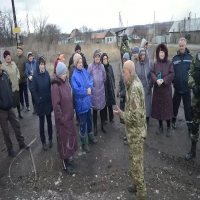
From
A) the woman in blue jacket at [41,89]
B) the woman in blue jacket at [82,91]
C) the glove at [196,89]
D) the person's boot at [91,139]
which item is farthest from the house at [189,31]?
the woman in blue jacket at [41,89]

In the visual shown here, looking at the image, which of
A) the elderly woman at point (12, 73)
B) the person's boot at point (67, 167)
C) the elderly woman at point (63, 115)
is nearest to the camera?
the elderly woman at point (63, 115)

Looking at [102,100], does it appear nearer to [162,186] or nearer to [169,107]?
[169,107]

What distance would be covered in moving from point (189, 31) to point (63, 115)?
53.9m

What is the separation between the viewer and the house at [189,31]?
46.3 metres

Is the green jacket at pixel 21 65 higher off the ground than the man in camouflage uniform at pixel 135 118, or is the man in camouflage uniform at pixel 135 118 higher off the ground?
the green jacket at pixel 21 65

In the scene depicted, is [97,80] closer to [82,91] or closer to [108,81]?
[108,81]

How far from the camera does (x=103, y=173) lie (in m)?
3.77

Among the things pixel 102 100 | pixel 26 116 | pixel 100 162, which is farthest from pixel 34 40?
pixel 100 162

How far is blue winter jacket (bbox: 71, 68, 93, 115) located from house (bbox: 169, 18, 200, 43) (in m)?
46.6

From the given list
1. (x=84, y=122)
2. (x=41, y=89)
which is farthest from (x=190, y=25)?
(x=41, y=89)

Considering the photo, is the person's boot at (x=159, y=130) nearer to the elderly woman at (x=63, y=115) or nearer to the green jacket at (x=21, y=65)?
the elderly woman at (x=63, y=115)

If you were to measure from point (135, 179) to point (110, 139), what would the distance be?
6.70 feet

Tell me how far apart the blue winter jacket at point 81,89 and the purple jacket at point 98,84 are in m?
0.45

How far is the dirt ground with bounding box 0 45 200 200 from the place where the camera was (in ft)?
10.8
